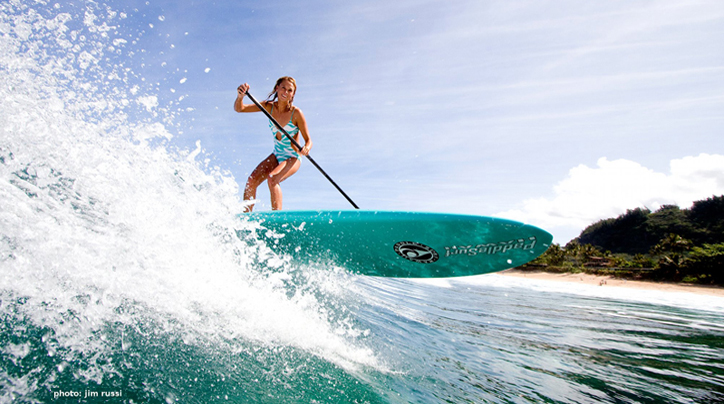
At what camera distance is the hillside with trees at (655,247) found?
28672 millimetres

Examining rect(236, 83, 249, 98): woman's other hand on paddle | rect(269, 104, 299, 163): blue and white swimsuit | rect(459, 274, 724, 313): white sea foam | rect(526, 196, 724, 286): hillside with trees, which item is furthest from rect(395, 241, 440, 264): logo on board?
rect(526, 196, 724, 286): hillside with trees

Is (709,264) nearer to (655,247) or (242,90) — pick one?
(655,247)

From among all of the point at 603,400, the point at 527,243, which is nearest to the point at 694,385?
the point at 603,400

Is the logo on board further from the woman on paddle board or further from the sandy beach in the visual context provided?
the sandy beach

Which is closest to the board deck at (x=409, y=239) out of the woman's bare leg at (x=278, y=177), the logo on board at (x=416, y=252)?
the logo on board at (x=416, y=252)

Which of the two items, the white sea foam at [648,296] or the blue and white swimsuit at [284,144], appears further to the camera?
the white sea foam at [648,296]

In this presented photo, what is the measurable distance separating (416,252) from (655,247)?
52.9 metres

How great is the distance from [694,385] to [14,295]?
211 inches

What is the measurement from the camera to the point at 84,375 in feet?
5.41

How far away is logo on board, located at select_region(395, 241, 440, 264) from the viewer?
3721mm

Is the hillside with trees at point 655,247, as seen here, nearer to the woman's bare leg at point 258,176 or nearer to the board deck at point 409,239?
the board deck at point 409,239

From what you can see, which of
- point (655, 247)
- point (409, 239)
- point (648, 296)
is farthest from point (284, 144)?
point (655, 247)

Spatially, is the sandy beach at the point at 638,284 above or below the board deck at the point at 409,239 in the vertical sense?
below

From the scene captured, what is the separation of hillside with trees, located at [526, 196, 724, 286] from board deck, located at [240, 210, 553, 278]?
3432 cm
